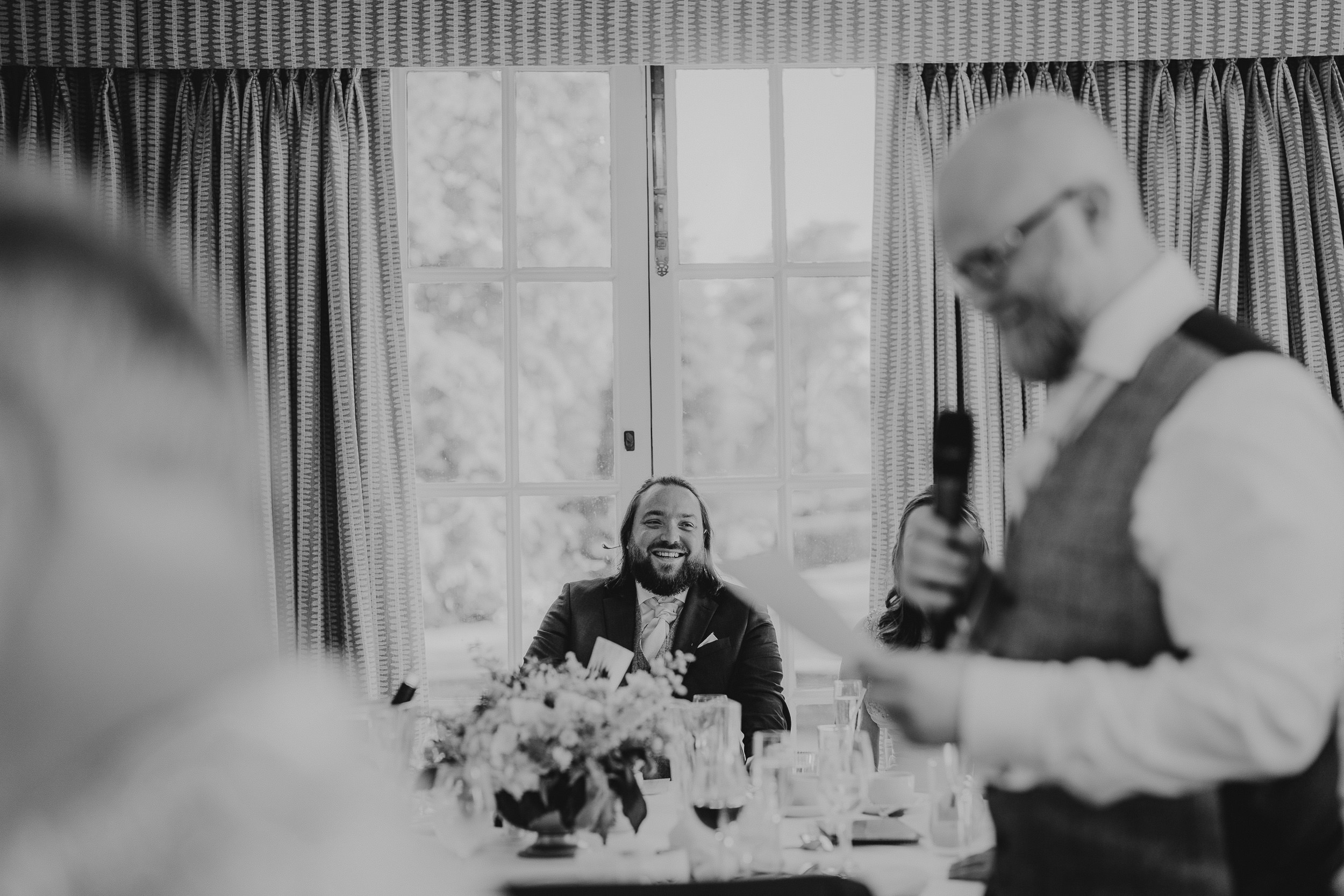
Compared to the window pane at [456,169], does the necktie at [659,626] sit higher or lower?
lower

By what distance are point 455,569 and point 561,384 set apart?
68cm

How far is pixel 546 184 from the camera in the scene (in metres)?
4.04

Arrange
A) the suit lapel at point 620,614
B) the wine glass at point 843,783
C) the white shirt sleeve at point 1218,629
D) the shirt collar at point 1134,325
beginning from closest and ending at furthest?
the white shirt sleeve at point 1218,629, the shirt collar at point 1134,325, the wine glass at point 843,783, the suit lapel at point 620,614

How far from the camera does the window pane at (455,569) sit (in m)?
4.01

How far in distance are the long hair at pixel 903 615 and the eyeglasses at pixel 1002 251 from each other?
2114 millimetres

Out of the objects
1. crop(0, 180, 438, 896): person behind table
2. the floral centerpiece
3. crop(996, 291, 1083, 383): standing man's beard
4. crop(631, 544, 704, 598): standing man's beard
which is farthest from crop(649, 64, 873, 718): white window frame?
crop(0, 180, 438, 896): person behind table

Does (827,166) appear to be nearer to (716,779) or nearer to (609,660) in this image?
(609,660)

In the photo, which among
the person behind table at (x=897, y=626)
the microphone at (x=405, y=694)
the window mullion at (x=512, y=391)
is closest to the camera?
the microphone at (x=405, y=694)

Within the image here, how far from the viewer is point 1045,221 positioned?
116 cm

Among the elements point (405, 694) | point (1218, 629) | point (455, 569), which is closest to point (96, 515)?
point (1218, 629)

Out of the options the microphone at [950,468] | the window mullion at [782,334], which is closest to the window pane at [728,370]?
the window mullion at [782,334]

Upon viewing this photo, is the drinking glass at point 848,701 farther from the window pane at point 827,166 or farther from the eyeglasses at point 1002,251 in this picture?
the window pane at point 827,166

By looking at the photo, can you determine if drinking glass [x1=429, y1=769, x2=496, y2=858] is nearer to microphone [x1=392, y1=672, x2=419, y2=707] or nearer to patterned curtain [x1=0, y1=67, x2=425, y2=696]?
microphone [x1=392, y1=672, x2=419, y2=707]

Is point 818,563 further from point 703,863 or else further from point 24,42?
point 24,42
